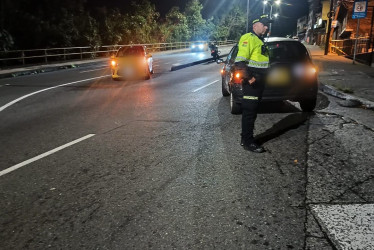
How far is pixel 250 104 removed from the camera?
4.84m

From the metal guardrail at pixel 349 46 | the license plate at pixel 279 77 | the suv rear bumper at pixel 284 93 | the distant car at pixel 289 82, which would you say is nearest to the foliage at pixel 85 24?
the suv rear bumper at pixel 284 93

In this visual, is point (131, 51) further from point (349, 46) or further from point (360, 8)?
point (349, 46)

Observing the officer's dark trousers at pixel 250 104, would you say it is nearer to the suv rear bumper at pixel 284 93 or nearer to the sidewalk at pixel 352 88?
the suv rear bumper at pixel 284 93

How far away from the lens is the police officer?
4.71m

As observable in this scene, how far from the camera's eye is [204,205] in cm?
330

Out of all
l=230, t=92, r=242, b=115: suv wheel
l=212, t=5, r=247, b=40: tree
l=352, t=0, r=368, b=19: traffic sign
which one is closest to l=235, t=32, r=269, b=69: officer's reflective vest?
l=230, t=92, r=242, b=115: suv wheel

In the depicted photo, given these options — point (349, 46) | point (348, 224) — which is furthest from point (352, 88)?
point (349, 46)

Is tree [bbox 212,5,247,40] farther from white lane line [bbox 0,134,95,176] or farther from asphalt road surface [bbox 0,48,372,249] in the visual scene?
white lane line [bbox 0,134,95,176]

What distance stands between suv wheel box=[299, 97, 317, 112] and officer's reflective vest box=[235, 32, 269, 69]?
2.62 meters

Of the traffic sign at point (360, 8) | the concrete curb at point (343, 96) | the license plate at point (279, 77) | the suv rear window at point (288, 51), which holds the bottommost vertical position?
the concrete curb at point (343, 96)

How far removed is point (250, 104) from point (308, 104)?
2872mm

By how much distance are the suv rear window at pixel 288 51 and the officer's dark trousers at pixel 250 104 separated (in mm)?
2470

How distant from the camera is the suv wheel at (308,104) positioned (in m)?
7.04

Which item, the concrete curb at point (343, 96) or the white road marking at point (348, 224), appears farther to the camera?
the concrete curb at point (343, 96)
